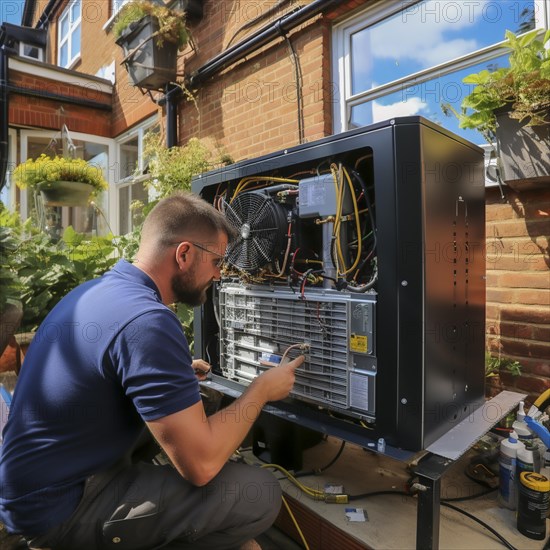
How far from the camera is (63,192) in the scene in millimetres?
4570

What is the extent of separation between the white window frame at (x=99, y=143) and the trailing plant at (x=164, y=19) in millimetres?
2259

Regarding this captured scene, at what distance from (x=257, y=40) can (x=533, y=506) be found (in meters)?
3.61

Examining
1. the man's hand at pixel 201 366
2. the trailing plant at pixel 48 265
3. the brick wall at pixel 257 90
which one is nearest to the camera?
the man's hand at pixel 201 366

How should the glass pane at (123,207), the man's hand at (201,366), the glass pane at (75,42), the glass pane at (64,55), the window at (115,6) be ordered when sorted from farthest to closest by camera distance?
the glass pane at (64,55), the glass pane at (75,42), the glass pane at (123,207), the window at (115,6), the man's hand at (201,366)

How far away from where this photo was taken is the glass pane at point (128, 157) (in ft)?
20.3

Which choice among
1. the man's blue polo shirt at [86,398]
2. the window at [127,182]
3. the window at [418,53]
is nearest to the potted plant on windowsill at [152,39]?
the window at [127,182]

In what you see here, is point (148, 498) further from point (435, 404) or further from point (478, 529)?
point (478, 529)

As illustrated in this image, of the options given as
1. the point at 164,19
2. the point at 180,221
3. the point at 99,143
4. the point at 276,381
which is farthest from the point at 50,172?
the point at 276,381

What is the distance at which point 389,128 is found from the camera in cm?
134

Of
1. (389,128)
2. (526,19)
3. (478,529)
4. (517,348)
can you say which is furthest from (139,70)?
(478,529)

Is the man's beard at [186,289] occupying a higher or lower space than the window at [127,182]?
lower

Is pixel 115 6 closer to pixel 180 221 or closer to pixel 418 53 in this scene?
pixel 418 53

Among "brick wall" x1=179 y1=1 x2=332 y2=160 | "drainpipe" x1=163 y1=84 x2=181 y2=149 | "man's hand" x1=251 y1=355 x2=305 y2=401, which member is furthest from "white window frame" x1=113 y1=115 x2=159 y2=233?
"man's hand" x1=251 y1=355 x2=305 y2=401

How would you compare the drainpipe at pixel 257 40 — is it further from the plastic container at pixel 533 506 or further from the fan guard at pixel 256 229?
the plastic container at pixel 533 506
